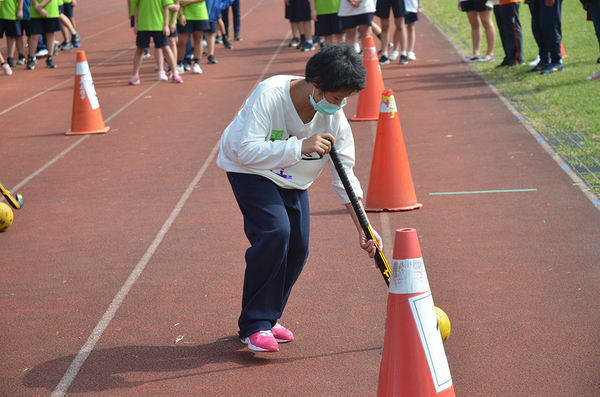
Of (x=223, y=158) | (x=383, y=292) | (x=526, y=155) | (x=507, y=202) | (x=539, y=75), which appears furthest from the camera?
(x=539, y=75)

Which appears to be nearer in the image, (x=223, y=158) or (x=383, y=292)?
(x=223, y=158)

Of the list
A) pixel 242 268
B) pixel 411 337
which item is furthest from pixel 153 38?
pixel 411 337

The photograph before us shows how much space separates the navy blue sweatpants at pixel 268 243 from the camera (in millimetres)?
3553

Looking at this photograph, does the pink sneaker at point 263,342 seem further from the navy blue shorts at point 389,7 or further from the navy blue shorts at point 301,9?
the navy blue shorts at point 301,9

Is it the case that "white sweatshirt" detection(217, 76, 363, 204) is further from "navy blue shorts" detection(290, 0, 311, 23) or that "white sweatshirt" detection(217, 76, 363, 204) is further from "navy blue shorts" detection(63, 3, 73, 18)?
"navy blue shorts" detection(63, 3, 73, 18)

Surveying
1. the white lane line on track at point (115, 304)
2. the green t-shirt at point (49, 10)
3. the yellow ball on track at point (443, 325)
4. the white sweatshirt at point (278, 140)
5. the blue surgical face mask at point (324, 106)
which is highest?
the blue surgical face mask at point (324, 106)

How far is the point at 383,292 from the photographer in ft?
14.7

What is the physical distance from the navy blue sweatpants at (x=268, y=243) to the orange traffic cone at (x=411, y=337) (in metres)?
0.87

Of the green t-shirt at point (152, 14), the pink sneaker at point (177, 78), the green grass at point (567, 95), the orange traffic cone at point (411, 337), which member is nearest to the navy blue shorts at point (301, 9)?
the green grass at point (567, 95)

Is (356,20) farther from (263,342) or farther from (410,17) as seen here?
(263,342)

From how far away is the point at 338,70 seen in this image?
10.6ft

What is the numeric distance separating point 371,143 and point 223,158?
4953 millimetres

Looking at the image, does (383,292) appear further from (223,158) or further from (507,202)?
(507,202)

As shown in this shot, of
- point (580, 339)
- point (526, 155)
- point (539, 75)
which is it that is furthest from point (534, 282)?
point (539, 75)
